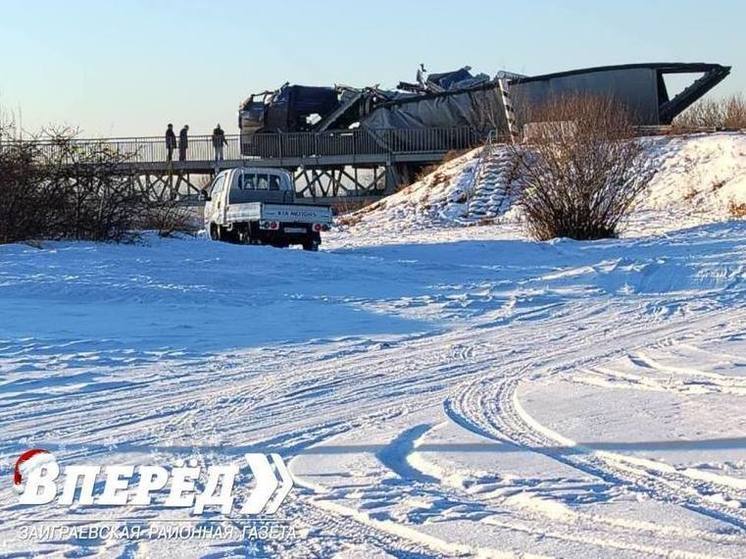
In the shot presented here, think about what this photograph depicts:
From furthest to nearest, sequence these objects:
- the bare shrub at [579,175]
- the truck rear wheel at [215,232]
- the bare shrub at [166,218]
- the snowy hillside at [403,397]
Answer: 1. the truck rear wheel at [215,232]
2. the bare shrub at [579,175]
3. the bare shrub at [166,218]
4. the snowy hillside at [403,397]

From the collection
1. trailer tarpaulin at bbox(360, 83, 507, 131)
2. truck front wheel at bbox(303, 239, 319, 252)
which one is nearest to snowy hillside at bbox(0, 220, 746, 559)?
truck front wheel at bbox(303, 239, 319, 252)

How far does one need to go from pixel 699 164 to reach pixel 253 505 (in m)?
28.5

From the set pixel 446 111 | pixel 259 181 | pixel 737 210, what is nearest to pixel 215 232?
pixel 259 181

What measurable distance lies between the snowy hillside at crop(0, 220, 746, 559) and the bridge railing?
80.4 ft

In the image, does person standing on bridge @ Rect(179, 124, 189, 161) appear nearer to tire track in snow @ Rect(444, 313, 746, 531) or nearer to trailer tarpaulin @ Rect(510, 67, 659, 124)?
trailer tarpaulin @ Rect(510, 67, 659, 124)

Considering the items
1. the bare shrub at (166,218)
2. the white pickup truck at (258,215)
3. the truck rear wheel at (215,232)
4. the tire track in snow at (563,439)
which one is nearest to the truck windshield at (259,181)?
the white pickup truck at (258,215)

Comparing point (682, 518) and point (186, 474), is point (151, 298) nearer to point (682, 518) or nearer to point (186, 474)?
point (186, 474)

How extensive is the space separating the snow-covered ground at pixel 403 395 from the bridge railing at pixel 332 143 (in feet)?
78.1

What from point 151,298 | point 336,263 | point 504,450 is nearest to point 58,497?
point 504,450

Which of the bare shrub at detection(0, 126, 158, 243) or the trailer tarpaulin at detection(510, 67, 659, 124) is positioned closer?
the bare shrub at detection(0, 126, 158, 243)

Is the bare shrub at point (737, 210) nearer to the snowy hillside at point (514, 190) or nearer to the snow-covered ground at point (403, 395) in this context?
the snowy hillside at point (514, 190)

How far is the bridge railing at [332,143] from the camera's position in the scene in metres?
39.9

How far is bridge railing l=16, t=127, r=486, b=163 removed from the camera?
3991 cm

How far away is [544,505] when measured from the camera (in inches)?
189
